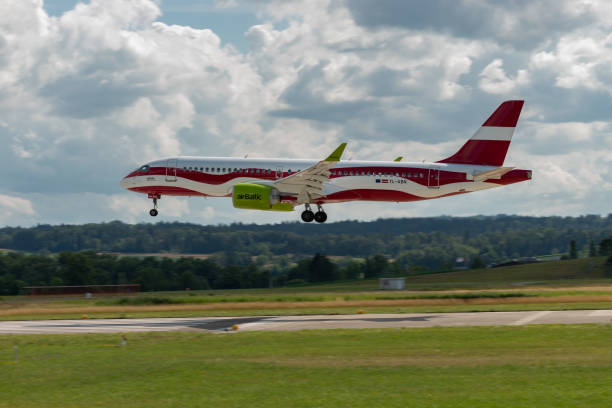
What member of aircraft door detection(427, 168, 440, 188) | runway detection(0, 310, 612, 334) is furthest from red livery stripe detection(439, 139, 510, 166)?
runway detection(0, 310, 612, 334)

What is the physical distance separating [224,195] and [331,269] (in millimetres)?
70261

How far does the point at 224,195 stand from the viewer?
169 ft

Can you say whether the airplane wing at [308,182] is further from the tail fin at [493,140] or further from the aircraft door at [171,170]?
the tail fin at [493,140]

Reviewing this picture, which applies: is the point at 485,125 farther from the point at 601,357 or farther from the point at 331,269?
the point at 331,269

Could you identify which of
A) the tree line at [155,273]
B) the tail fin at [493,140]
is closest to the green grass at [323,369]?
the tail fin at [493,140]

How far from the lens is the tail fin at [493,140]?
51.8 m

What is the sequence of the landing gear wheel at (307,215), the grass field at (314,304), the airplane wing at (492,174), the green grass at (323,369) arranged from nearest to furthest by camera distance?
the green grass at (323,369) → the grass field at (314,304) → the airplane wing at (492,174) → the landing gear wheel at (307,215)

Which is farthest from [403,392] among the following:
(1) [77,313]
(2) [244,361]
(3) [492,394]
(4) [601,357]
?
(1) [77,313]

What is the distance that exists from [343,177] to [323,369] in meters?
28.7

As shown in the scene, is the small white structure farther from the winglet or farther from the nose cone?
the nose cone

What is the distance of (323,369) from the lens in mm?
22828

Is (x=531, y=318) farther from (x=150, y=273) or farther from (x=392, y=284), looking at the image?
(x=150, y=273)

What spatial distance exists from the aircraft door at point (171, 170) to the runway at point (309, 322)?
13.1 metres

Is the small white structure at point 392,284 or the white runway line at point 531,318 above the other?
the small white structure at point 392,284
